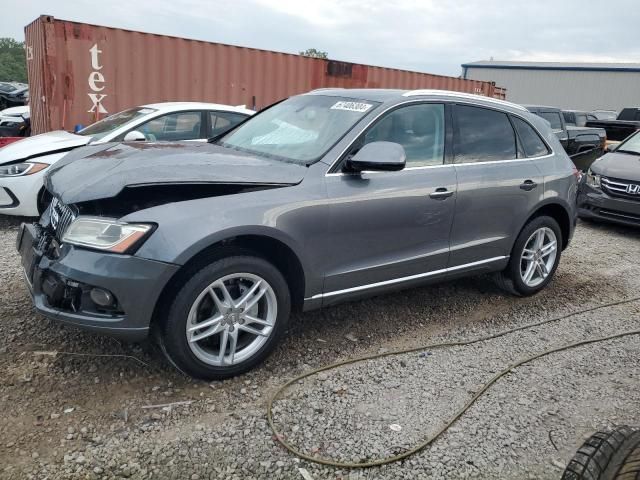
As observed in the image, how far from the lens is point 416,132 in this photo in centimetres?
383

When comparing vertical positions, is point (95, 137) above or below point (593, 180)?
above

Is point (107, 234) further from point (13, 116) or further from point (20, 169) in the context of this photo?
point (13, 116)

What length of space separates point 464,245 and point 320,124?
1376mm

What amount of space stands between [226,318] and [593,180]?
21.8 ft

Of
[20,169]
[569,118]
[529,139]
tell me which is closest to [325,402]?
[529,139]

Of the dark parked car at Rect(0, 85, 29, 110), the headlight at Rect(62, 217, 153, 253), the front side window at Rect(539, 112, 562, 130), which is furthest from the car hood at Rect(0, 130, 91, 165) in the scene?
the dark parked car at Rect(0, 85, 29, 110)

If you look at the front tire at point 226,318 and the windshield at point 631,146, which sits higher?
the windshield at point 631,146

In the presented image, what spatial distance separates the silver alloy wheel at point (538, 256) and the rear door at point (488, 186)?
1.12ft

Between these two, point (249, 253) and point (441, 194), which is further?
point (441, 194)

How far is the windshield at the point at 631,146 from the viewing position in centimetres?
803

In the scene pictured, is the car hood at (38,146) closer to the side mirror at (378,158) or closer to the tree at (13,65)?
the side mirror at (378,158)

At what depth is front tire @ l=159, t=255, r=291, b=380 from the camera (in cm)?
285

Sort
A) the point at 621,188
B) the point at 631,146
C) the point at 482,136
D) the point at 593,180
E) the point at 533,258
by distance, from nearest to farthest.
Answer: the point at 482,136 → the point at 533,258 → the point at 621,188 → the point at 593,180 → the point at 631,146

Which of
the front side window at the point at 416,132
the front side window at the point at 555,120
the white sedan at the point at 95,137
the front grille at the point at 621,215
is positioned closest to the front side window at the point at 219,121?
the white sedan at the point at 95,137
